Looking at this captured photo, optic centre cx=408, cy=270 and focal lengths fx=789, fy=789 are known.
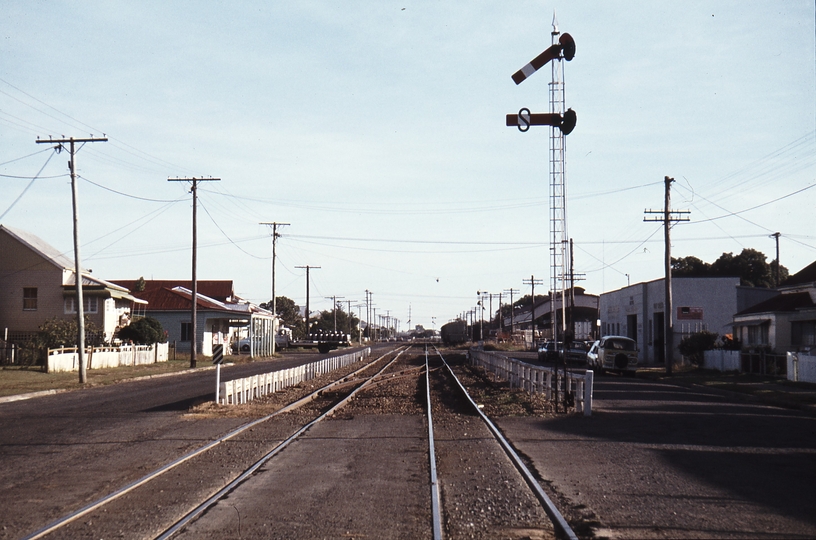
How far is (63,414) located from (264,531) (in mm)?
13764

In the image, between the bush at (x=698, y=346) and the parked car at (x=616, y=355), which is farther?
the bush at (x=698, y=346)

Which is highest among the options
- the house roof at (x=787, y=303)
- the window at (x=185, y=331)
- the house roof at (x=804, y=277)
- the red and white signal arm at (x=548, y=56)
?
the red and white signal arm at (x=548, y=56)

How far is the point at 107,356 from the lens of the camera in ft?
131

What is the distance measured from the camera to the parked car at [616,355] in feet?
121

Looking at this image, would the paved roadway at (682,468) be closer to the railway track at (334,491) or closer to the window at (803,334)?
the railway track at (334,491)

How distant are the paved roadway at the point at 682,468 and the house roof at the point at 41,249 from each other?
114 ft

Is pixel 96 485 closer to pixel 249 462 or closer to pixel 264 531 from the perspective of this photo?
pixel 249 462

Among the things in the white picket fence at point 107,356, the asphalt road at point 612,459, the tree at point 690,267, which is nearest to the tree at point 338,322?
the tree at point 690,267

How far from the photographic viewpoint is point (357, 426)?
53.7 feet

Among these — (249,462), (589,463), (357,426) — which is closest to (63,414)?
(357,426)

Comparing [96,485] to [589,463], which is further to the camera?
[589,463]

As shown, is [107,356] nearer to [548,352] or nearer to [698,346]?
[548,352]

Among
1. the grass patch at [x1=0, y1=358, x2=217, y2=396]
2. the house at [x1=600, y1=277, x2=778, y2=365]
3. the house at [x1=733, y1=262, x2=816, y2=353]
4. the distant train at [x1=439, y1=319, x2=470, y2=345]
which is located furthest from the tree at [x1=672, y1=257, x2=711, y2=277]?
the grass patch at [x1=0, y1=358, x2=217, y2=396]

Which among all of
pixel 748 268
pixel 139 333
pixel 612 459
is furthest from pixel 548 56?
pixel 748 268
